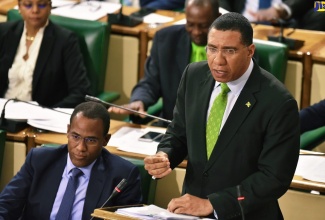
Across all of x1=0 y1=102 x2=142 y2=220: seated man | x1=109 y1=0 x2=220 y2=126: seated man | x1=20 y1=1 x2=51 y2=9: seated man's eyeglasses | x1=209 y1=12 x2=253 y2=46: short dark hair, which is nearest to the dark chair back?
x1=109 y1=0 x2=220 y2=126: seated man

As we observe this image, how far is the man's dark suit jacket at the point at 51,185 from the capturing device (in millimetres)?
3326

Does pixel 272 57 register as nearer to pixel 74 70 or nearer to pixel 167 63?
pixel 167 63

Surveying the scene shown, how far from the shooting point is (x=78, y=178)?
3.39 m

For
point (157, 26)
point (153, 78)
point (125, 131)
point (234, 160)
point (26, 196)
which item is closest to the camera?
point (234, 160)

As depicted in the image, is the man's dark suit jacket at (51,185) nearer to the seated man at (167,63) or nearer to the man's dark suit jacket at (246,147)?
the man's dark suit jacket at (246,147)

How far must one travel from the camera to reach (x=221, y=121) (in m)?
2.90

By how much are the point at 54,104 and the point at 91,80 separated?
25 centimetres

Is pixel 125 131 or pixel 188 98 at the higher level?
pixel 188 98

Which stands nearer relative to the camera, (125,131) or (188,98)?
(188,98)

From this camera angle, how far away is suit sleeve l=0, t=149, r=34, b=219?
A: 3375 mm

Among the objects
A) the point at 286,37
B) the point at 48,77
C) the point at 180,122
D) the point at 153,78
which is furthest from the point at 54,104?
the point at 180,122

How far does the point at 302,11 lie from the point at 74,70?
1732 mm

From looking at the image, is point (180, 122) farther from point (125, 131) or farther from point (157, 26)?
point (157, 26)

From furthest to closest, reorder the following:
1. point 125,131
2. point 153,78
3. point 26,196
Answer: point 153,78
point 125,131
point 26,196
